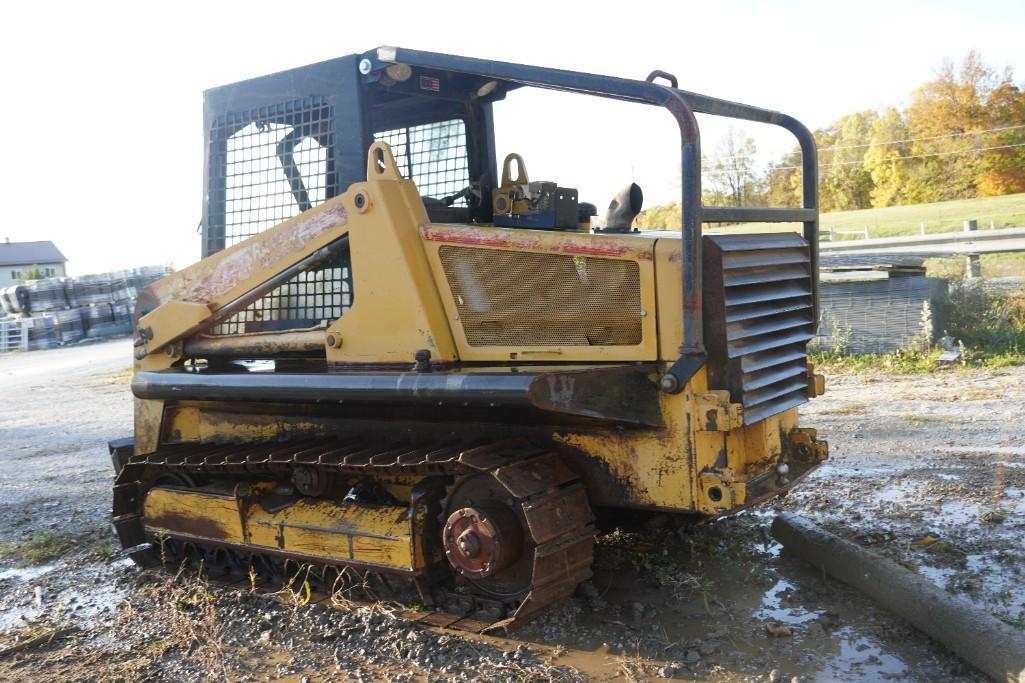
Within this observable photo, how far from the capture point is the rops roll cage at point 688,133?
4.14 metres

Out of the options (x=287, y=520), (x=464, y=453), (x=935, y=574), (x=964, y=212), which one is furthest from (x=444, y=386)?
(x=964, y=212)

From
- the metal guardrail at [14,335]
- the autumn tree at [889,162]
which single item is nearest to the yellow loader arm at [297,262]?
the metal guardrail at [14,335]

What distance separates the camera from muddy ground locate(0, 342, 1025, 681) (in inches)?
163

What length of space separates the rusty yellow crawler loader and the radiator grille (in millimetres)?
17

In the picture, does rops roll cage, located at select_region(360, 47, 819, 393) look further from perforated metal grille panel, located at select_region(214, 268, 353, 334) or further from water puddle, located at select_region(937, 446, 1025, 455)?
water puddle, located at select_region(937, 446, 1025, 455)

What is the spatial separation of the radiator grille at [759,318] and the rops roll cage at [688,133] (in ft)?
0.42

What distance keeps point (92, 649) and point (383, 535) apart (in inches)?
59.1

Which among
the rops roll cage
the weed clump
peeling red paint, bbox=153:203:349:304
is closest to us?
the rops roll cage

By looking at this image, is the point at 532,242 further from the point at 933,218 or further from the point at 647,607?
the point at 933,218

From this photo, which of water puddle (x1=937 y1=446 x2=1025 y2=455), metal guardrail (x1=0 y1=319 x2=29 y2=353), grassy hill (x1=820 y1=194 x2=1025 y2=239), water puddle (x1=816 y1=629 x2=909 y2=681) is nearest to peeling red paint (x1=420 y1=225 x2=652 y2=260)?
water puddle (x1=816 y1=629 x2=909 y2=681)

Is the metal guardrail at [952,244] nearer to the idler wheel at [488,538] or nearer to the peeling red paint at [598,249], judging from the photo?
the peeling red paint at [598,249]

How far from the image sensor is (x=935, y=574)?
4801 mm

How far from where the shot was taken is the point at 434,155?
20.2ft

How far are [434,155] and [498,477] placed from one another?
2.63m
